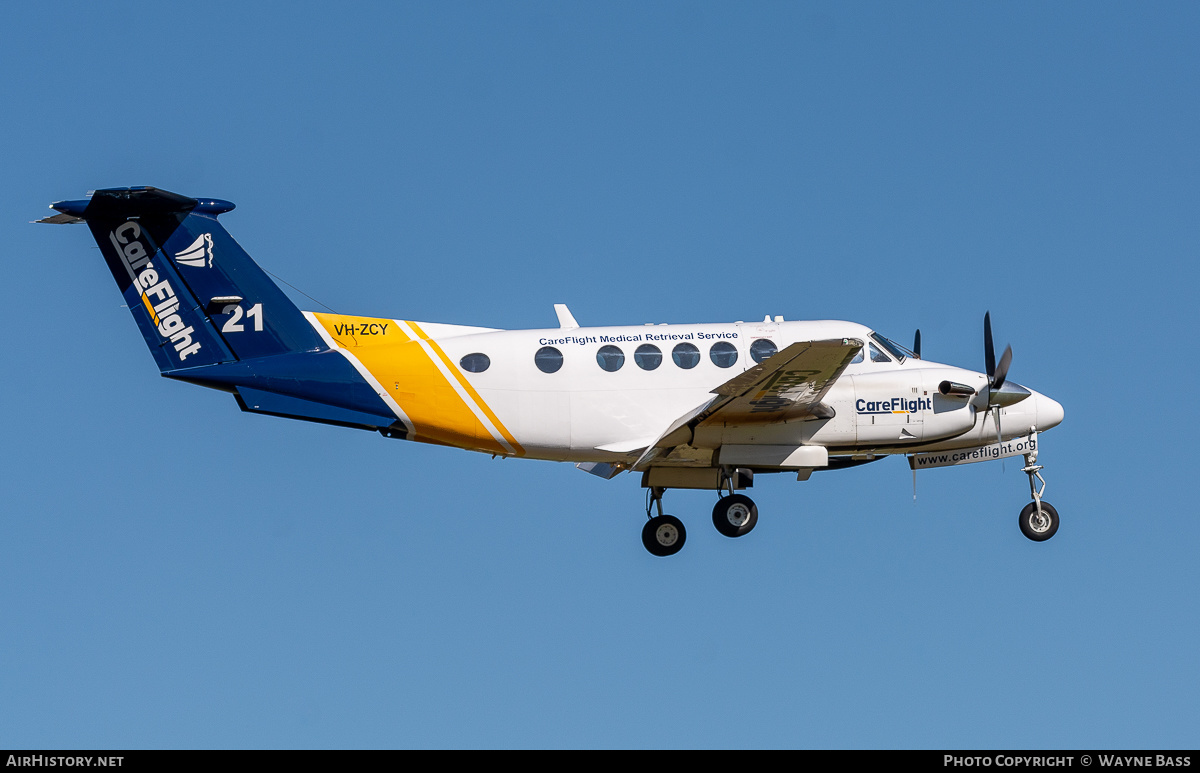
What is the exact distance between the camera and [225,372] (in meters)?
24.3

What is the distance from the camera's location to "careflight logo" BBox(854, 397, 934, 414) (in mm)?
25234

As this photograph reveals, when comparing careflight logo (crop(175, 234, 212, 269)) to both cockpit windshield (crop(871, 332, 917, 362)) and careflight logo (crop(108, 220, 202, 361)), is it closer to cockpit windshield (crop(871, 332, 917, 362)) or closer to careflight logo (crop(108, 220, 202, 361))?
careflight logo (crop(108, 220, 202, 361))

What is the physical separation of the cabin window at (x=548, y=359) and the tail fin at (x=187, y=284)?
3.89m

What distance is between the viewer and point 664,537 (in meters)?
26.0

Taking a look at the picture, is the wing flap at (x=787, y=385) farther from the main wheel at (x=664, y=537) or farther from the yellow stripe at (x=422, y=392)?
the yellow stripe at (x=422, y=392)

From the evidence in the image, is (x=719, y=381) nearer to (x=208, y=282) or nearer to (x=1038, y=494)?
(x=1038, y=494)

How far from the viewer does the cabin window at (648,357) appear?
24953 mm

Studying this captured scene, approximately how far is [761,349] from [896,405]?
8.70 feet

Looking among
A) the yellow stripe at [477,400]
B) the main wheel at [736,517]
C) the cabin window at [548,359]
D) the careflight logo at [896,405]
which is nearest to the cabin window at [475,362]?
the yellow stripe at [477,400]

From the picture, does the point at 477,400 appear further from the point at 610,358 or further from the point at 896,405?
the point at 896,405

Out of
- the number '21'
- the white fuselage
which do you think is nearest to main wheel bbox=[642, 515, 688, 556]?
the white fuselage

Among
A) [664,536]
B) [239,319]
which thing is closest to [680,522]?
[664,536]

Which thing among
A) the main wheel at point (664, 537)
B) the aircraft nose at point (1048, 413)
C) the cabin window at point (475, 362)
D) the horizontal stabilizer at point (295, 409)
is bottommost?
the main wheel at point (664, 537)
